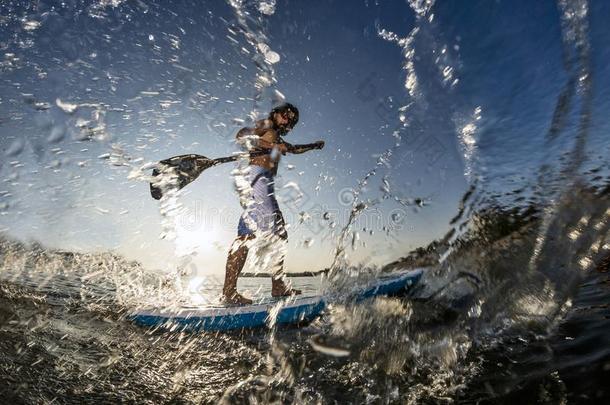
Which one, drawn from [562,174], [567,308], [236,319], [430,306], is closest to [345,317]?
[430,306]

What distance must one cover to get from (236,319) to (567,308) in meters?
3.62

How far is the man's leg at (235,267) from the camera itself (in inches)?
176

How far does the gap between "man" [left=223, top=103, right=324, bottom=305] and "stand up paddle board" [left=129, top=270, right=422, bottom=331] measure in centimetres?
41

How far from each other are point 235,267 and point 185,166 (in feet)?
7.37

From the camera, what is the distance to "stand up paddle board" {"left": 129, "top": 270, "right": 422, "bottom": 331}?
3945 millimetres

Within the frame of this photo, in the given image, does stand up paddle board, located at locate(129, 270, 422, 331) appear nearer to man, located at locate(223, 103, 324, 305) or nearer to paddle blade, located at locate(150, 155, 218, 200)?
man, located at locate(223, 103, 324, 305)

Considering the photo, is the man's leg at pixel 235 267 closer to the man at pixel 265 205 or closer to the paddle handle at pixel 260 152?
the man at pixel 265 205

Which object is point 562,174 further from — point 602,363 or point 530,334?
point 602,363

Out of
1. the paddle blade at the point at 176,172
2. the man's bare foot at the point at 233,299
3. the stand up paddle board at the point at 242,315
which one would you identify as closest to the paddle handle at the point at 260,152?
the paddle blade at the point at 176,172

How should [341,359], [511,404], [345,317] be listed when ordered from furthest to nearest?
[345,317] < [341,359] < [511,404]

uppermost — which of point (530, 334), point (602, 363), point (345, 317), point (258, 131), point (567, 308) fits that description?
point (258, 131)

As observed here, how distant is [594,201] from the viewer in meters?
5.40

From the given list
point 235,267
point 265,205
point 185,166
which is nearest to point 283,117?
point 265,205

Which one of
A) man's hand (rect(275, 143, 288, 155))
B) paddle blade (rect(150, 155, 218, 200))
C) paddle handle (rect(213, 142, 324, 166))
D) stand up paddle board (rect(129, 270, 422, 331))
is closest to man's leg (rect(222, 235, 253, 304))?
stand up paddle board (rect(129, 270, 422, 331))
